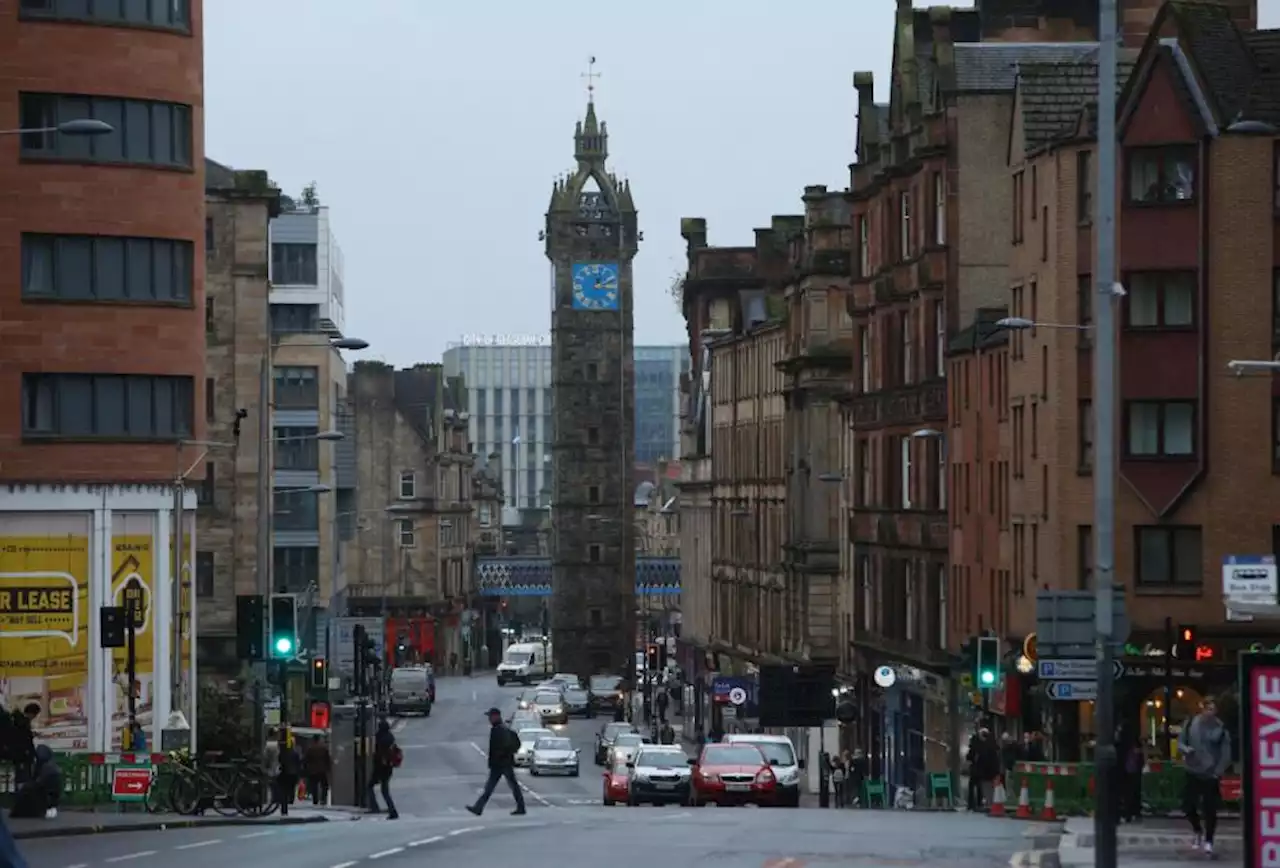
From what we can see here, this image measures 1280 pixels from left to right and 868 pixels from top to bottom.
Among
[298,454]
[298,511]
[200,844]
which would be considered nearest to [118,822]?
[200,844]

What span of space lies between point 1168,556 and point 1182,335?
430 centimetres

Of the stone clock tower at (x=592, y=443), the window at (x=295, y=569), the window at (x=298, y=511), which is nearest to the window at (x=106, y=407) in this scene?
the window at (x=295, y=569)

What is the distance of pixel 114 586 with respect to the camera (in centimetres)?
5294

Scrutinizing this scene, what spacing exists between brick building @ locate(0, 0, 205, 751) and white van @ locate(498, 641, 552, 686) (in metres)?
118

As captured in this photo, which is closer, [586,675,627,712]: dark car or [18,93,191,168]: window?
[18,93,191,168]: window

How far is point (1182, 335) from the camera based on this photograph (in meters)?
52.8

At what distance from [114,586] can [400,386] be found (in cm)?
12520

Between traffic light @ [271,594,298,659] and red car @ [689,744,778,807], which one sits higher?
traffic light @ [271,594,298,659]

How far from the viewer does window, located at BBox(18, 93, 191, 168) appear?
52.3m

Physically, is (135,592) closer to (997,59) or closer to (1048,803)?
(1048,803)

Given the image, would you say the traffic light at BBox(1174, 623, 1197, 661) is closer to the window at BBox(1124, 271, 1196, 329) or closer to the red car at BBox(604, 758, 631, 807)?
the window at BBox(1124, 271, 1196, 329)

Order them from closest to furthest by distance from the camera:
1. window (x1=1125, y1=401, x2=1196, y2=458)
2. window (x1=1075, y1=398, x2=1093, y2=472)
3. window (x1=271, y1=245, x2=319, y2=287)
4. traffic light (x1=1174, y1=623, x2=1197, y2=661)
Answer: traffic light (x1=1174, y1=623, x2=1197, y2=661)
window (x1=1125, y1=401, x2=1196, y2=458)
window (x1=1075, y1=398, x2=1093, y2=472)
window (x1=271, y1=245, x2=319, y2=287)

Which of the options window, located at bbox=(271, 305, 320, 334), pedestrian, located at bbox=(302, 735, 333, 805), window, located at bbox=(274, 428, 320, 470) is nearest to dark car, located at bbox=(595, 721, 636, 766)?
window, located at bbox=(274, 428, 320, 470)

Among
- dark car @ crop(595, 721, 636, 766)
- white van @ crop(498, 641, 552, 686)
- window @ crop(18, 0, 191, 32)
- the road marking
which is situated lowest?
white van @ crop(498, 641, 552, 686)
